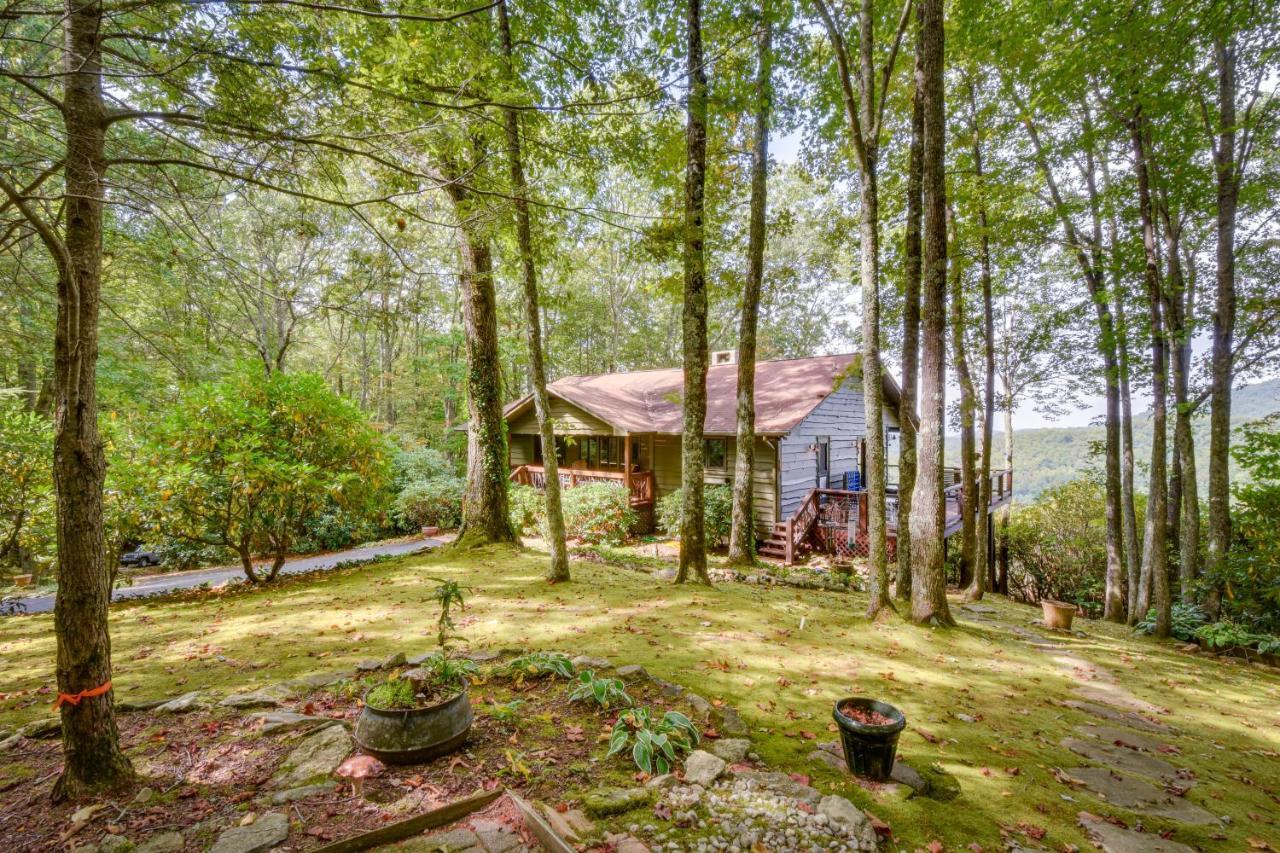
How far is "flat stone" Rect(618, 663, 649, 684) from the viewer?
411 centimetres

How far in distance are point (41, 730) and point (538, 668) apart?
3094 mm

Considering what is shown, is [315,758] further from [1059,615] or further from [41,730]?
[1059,615]

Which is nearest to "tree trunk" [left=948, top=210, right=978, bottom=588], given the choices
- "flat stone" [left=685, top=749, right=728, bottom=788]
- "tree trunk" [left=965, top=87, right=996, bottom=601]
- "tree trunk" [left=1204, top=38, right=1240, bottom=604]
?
"tree trunk" [left=965, top=87, right=996, bottom=601]

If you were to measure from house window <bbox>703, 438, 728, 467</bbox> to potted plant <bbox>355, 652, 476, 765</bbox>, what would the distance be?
36.4 feet

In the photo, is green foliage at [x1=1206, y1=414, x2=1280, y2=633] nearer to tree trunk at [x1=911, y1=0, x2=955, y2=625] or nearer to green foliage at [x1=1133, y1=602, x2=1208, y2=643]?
green foliage at [x1=1133, y1=602, x2=1208, y2=643]

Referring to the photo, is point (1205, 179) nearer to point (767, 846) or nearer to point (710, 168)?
point (710, 168)

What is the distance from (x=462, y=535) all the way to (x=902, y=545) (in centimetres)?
740

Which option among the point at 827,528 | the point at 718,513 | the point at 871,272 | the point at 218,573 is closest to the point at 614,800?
the point at 871,272

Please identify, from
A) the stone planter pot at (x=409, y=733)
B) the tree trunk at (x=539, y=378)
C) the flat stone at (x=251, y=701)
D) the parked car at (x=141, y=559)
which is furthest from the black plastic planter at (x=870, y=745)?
the parked car at (x=141, y=559)

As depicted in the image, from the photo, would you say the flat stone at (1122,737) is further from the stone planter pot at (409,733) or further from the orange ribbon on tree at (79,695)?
the orange ribbon on tree at (79,695)

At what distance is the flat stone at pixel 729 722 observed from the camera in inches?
133

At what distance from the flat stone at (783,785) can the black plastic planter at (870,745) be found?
1.32 feet

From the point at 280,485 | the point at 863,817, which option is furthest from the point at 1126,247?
the point at 280,485

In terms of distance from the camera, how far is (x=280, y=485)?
7070 millimetres
